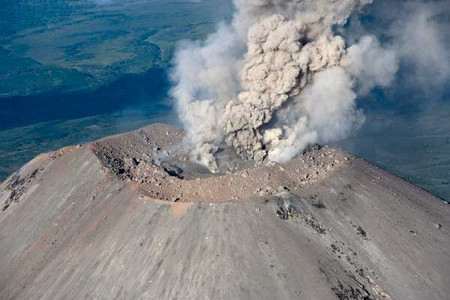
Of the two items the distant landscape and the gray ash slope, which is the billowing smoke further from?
the distant landscape

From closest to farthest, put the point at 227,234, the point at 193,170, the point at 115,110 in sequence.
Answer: the point at 227,234, the point at 193,170, the point at 115,110

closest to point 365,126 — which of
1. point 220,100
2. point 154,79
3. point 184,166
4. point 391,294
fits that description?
point 220,100

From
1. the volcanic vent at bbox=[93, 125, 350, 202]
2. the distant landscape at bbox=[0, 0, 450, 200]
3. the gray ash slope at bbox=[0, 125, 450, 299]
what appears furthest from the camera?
the distant landscape at bbox=[0, 0, 450, 200]

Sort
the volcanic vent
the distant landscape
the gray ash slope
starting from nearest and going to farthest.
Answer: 1. the gray ash slope
2. the volcanic vent
3. the distant landscape

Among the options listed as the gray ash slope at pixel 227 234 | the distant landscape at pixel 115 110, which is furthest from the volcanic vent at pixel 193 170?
the distant landscape at pixel 115 110

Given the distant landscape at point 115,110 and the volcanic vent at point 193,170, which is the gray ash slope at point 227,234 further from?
the distant landscape at point 115,110

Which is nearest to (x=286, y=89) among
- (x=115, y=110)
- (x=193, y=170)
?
(x=193, y=170)

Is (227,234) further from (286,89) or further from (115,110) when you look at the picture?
(115,110)

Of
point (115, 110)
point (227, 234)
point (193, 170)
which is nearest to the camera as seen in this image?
point (227, 234)

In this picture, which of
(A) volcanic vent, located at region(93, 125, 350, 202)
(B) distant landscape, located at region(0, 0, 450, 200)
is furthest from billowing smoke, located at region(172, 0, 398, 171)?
(B) distant landscape, located at region(0, 0, 450, 200)
